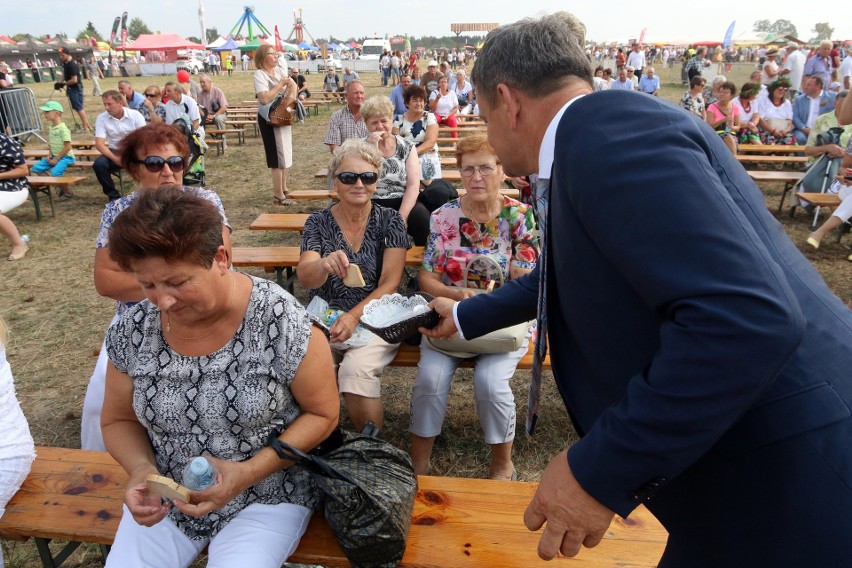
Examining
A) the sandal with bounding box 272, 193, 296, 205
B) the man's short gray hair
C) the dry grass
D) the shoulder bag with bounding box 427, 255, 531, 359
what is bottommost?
the dry grass

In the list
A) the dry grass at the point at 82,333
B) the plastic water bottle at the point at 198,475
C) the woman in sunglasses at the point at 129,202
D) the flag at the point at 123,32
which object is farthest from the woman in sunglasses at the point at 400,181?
the flag at the point at 123,32

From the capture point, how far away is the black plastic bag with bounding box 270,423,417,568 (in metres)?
1.76

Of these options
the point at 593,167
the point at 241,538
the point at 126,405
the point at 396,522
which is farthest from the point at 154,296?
the point at 593,167

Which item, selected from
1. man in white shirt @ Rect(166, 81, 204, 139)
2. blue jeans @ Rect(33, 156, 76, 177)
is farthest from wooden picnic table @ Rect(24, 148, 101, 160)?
man in white shirt @ Rect(166, 81, 204, 139)

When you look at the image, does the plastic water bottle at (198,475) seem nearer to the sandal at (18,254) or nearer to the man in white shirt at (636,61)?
the sandal at (18,254)

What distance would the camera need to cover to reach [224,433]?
1.85 metres

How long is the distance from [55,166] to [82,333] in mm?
5724

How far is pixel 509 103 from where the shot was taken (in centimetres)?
130

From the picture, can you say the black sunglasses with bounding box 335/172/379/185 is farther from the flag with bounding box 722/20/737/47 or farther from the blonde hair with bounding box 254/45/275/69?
the flag with bounding box 722/20/737/47

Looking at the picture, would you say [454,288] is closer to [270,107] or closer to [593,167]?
[593,167]

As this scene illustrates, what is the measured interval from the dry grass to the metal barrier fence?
194 inches

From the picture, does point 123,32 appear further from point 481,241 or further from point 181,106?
point 481,241

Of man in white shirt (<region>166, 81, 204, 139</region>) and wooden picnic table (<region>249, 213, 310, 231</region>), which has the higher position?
man in white shirt (<region>166, 81, 204, 139</region>)

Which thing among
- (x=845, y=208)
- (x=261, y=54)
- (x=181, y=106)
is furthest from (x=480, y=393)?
(x=181, y=106)
